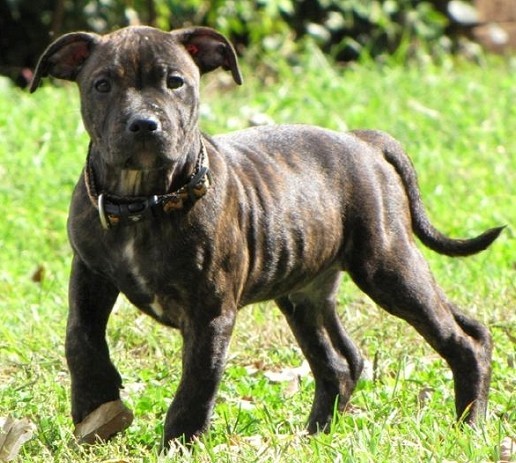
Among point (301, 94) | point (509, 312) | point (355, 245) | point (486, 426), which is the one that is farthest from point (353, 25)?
point (486, 426)

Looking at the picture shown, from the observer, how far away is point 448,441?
467 centimetres

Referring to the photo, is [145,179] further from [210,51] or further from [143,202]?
[210,51]

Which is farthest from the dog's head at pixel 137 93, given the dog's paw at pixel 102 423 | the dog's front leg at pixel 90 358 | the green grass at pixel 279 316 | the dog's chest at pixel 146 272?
the green grass at pixel 279 316

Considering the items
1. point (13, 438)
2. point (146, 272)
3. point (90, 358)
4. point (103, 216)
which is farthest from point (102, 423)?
point (103, 216)

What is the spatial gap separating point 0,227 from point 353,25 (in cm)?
617

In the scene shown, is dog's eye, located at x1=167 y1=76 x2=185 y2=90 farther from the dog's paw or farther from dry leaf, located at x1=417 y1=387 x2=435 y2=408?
dry leaf, located at x1=417 y1=387 x2=435 y2=408

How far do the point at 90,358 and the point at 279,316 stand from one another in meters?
1.88

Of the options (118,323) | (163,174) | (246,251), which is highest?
(163,174)

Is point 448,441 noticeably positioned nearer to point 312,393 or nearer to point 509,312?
point 312,393

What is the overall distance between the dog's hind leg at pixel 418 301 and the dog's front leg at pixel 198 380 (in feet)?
3.02

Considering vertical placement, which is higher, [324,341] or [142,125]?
[142,125]

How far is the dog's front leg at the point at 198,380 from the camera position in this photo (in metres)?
4.89

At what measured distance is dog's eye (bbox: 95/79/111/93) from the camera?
4.86m

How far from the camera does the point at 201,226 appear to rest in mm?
4977
